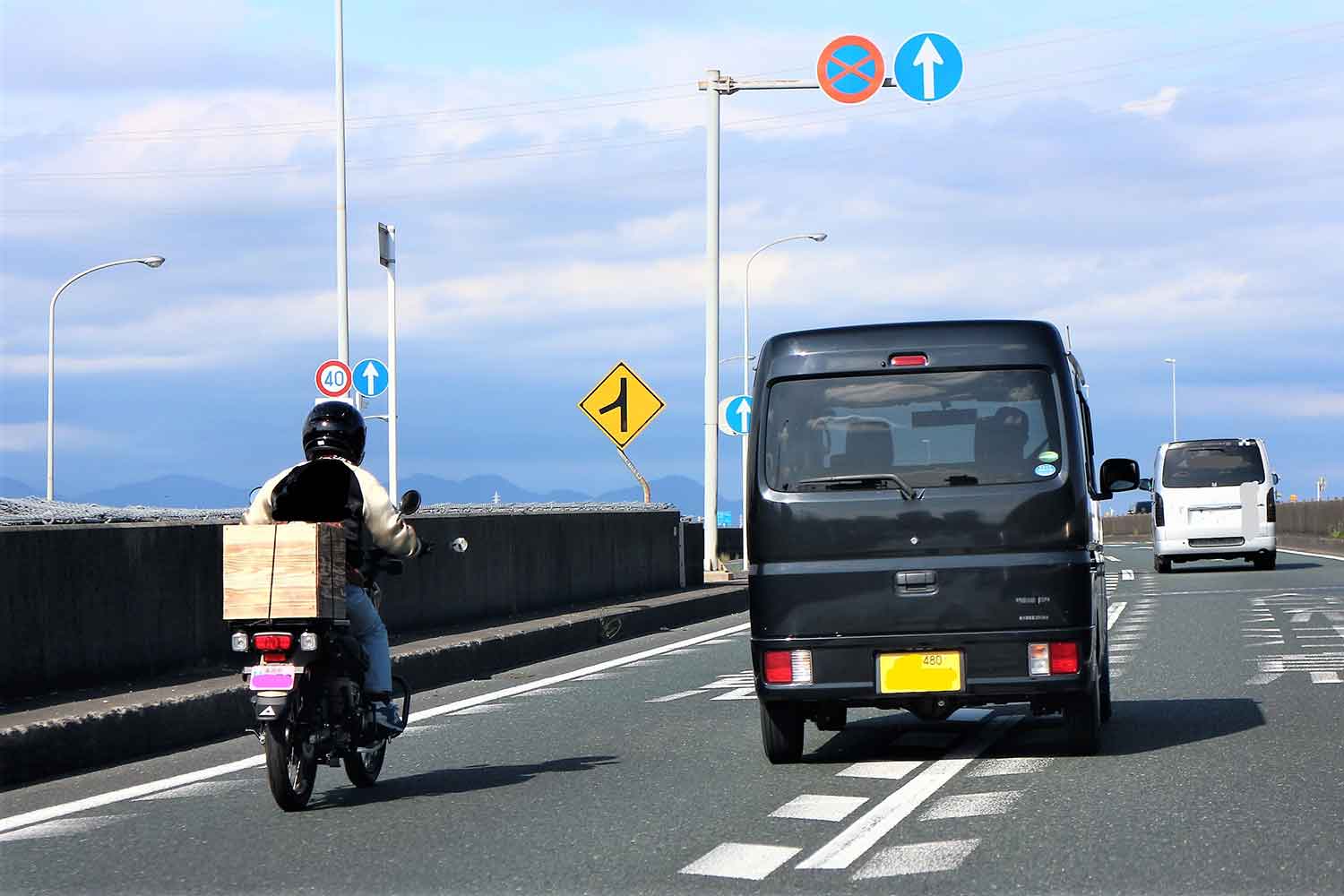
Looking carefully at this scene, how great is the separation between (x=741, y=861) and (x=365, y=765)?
261 centimetres

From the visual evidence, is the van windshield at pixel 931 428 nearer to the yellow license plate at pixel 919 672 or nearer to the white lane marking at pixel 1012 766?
the yellow license plate at pixel 919 672

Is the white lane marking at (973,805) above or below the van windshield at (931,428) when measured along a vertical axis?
below

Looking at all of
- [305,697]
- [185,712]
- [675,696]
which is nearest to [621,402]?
[675,696]

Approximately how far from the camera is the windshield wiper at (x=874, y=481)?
8.88m

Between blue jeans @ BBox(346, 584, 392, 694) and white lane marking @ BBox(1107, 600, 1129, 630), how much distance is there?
11336mm

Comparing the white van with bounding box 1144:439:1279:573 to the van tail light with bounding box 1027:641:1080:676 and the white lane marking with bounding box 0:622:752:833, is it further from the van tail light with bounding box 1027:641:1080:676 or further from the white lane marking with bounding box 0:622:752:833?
the van tail light with bounding box 1027:641:1080:676

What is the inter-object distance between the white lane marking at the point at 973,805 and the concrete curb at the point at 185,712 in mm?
3968

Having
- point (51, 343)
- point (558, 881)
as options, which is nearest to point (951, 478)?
point (558, 881)

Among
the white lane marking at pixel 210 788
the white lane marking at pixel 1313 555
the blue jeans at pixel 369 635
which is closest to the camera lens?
the blue jeans at pixel 369 635

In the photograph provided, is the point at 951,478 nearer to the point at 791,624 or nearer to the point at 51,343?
the point at 791,624

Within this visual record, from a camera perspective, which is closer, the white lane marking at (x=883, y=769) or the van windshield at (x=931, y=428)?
the white lane marking at (x=883, y=769)

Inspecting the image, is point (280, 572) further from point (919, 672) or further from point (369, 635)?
point (919, 672)

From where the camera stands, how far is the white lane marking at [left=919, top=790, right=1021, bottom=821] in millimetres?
7420

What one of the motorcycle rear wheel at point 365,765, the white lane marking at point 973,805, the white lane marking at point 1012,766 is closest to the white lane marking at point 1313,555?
the white lane marking at point 1012,766
